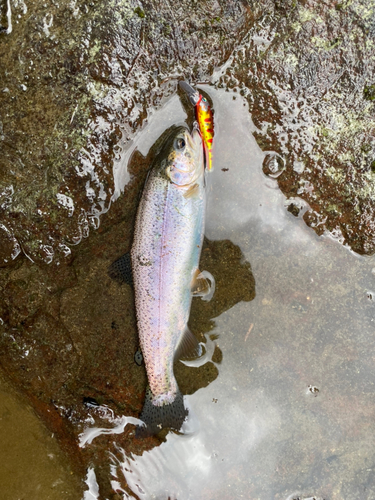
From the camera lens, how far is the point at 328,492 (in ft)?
9.25

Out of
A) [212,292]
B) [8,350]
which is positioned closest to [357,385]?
[212,292]

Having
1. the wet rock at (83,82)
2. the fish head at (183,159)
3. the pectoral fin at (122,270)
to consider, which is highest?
the wet rock at (83,82)

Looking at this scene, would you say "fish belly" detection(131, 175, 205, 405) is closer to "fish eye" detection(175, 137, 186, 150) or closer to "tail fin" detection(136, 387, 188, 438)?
"tail fin" detection(136, 387, 188, 438)

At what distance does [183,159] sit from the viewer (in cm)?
268

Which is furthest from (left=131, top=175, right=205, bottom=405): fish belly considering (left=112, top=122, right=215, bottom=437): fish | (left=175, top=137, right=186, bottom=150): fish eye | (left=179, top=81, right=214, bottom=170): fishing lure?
(left=179, top=81, right=214, bottom=170): fishing lure

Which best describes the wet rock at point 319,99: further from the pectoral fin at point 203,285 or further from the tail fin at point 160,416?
the tail fin at point 160,416

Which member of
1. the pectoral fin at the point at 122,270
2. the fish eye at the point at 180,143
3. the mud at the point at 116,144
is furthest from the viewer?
the pectoral fin at the point at 122,270

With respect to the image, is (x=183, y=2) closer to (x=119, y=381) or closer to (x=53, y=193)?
(x=53, y=193)

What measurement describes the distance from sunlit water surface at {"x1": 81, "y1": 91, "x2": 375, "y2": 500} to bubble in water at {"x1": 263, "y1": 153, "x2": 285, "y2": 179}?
61 mm

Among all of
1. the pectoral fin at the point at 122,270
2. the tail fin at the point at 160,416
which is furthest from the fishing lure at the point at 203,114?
the tail fin at the point at 160,416

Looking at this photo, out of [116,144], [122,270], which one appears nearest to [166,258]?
[122,270]

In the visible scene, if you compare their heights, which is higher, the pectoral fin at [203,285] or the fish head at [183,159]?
the fish head at [183,159]

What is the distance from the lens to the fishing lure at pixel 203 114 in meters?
2.80

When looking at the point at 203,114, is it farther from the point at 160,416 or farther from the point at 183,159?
the point at 160,416
